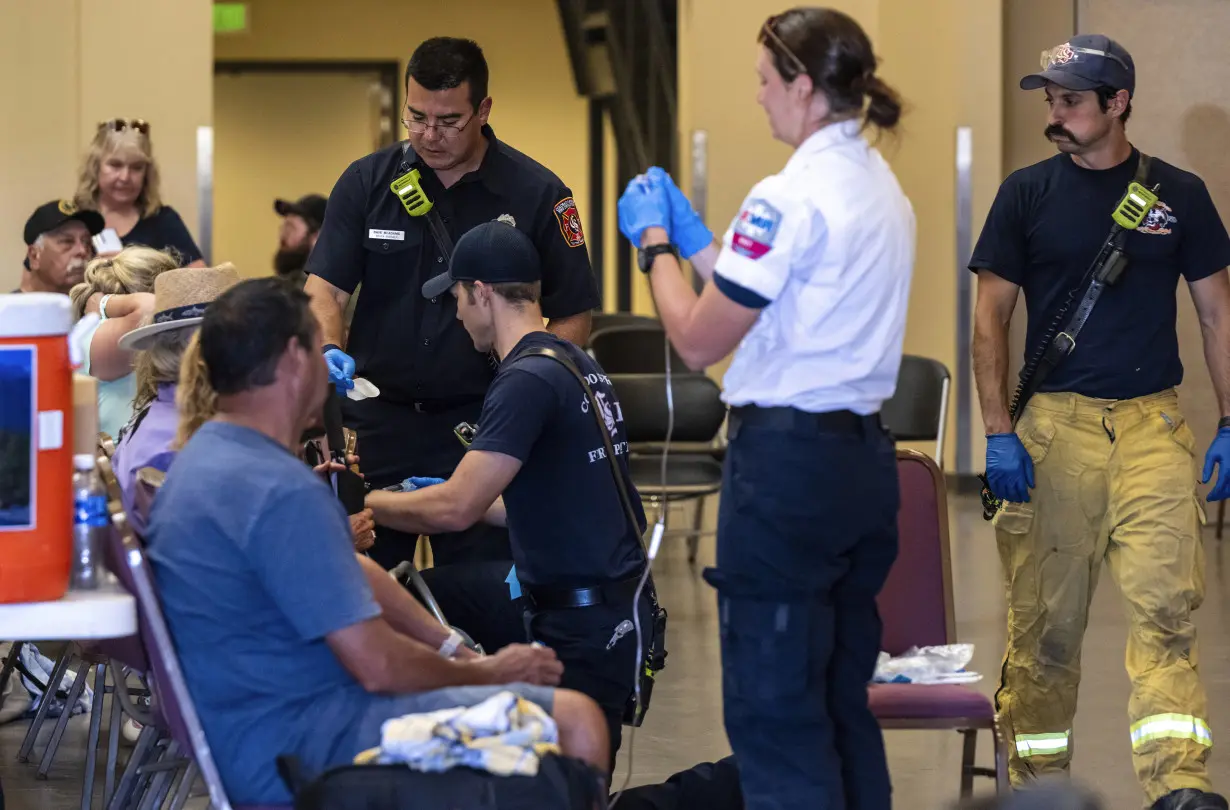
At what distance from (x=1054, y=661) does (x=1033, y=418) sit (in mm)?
544

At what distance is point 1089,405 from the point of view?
371cm

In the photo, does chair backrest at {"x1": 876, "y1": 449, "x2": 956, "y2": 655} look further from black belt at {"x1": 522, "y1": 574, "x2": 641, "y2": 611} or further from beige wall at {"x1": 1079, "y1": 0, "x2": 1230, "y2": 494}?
beige wall at {"x1": 1079, "y1": 0, "x2": 1230, "y2": 494}

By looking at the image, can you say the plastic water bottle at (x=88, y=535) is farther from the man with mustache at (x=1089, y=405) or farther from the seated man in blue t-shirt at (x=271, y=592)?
the man with mustache at (x=1089, y=405)

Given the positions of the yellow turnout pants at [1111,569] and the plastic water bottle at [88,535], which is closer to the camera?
the plastic water bottle at [88,535]

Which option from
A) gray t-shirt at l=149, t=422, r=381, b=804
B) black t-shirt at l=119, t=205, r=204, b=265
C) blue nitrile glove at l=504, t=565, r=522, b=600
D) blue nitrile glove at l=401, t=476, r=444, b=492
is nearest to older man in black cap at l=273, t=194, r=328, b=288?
black t-shirt at l=119, t=205, r=204, b=265

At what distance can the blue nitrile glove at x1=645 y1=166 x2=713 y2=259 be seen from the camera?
111 inches

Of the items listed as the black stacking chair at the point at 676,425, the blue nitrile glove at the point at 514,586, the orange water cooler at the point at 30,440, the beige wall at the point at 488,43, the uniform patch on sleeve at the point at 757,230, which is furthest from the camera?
the beige wall at the point at 488,43

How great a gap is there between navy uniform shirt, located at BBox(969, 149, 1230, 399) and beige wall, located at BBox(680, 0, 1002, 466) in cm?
538

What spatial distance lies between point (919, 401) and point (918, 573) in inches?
136

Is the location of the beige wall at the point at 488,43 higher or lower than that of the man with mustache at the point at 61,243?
higher

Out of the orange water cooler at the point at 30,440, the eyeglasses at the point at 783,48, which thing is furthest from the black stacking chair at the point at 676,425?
the orange water cooler at the point at 30,440

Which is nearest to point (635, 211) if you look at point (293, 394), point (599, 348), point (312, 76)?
point (293, 394)

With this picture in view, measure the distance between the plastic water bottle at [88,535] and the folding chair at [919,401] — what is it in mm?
4770

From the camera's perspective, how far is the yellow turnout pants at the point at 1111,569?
3.55 meters
